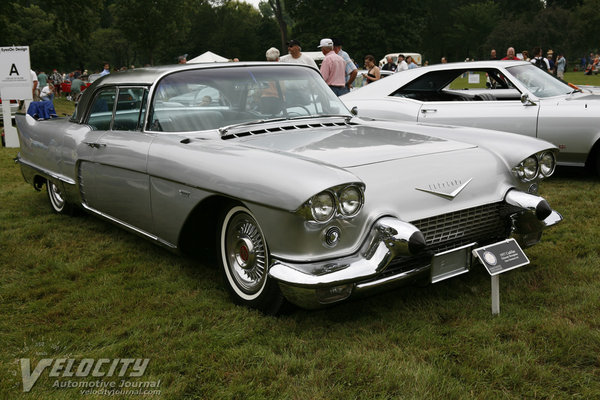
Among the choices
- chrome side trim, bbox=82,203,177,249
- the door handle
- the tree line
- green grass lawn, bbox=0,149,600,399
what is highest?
the tree line

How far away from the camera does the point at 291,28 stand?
168 feet

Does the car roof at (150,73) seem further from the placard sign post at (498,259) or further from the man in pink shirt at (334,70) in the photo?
the man in pink shirt at (334,70)

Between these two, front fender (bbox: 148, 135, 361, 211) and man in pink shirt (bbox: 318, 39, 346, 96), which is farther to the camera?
man in pink shirt (bbox: 318, 39, 346, 96)

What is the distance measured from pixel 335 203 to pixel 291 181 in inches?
9.0

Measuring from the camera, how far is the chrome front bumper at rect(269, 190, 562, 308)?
2.60 m

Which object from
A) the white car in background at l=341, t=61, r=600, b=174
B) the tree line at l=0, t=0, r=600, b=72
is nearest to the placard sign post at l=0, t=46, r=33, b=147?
the white car in background at l=341, t=61, r=600, b=174

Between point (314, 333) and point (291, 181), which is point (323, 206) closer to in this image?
point (291, 181)

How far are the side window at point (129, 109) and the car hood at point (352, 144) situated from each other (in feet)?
3.04

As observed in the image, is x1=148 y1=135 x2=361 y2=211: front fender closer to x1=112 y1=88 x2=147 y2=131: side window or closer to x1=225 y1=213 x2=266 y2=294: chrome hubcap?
x1=225 y1=213 x2=266 y2=294: chrome hubcap

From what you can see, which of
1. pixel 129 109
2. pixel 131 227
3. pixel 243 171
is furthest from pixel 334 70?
pixel 243 171

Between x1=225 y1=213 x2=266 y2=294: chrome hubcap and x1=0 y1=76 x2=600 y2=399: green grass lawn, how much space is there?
171mm

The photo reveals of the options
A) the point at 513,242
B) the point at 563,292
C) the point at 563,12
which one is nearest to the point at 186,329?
the point at 513,242

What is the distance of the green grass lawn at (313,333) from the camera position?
7.97 ft

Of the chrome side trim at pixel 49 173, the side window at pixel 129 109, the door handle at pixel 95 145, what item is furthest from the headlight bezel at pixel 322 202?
the chrome side trim at pixel 49 173
